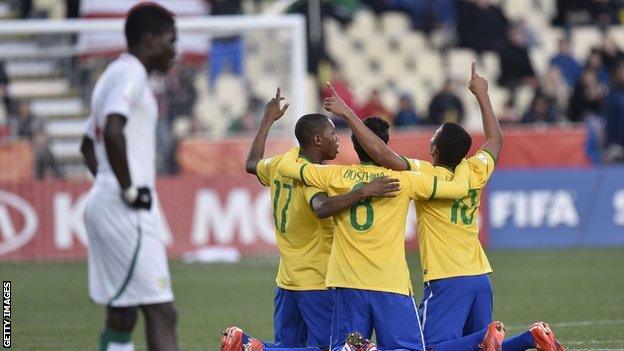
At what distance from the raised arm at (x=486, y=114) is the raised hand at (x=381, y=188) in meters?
1.20

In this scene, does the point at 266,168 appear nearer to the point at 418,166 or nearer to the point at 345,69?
the point at 418,166

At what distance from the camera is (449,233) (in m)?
8.70

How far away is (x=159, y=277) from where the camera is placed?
691 centimetres

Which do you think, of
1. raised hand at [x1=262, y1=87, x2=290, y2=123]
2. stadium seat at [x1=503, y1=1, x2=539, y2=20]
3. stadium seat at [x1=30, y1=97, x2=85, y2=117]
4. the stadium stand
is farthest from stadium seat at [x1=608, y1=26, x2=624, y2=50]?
raised hand at [x1=262, y1=87, x2=290, y2=123]

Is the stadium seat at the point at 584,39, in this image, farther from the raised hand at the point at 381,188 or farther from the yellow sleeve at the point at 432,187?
the raised hand at the point at 381,188

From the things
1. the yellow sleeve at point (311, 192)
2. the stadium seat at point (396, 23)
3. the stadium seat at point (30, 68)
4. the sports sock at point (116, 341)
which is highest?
the stadium seat at point (396, 23)

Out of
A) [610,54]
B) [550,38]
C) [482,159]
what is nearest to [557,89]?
[610,54]

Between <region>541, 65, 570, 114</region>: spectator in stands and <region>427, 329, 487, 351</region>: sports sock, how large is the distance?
16269mm

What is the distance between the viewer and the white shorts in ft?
22.6

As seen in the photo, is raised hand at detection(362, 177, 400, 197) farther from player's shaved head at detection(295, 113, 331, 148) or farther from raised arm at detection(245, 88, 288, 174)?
raised arm at detection(245, 88, 288, 174)

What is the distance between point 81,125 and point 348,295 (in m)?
12.4

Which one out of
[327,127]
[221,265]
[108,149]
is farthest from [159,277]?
[221,265]

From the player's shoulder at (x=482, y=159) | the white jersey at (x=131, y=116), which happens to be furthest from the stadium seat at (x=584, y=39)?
the white jersey at (x=131, y=116)

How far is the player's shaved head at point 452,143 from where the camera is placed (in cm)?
872
